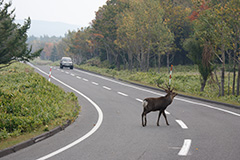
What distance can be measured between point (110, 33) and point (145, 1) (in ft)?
43.6

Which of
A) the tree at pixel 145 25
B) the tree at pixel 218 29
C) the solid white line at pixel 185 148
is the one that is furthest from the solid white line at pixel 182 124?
the tree at pixel 145 25

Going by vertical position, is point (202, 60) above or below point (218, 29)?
below

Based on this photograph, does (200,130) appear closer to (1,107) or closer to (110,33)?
(1,107)

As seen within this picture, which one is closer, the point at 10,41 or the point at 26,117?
the point at 26,117

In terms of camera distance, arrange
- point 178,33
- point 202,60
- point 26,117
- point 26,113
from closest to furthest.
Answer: point 26,117, point 26,113, point 202,60, point 178,33

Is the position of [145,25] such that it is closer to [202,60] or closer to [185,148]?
[202,60]

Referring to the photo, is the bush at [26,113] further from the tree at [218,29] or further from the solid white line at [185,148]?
the tree at [218,29]

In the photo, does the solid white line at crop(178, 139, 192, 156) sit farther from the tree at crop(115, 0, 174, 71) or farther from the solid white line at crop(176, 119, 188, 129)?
the tree at crop(115, 0, 174, 71)

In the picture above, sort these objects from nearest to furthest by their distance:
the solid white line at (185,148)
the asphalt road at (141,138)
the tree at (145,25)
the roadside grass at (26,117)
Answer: the asphalt road at (141,138) < the solid white line at (185,148) < the roadside grass at (26,117) < the tree at (145,25)

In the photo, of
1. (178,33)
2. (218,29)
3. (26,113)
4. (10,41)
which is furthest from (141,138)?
(178,33)

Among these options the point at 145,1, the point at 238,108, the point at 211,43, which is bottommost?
the point at 238,108

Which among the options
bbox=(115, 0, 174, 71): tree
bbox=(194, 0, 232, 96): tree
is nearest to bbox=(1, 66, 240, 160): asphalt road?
bbox=(194, 0, 232, 96): tree

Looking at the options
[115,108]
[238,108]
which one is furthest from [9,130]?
[238,108]

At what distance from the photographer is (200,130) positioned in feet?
32.3
